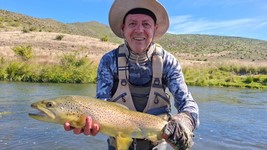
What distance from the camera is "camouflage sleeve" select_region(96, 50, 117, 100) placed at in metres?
3.73

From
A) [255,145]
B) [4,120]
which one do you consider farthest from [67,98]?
[4,120]

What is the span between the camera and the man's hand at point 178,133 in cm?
323

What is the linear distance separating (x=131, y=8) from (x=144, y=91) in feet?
2.92

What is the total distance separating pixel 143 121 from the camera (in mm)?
3346

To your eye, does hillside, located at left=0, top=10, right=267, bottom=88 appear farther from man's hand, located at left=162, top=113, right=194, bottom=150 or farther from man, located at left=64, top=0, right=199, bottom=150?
man's hand, located at left=162, top=113, right=194, bottom=150

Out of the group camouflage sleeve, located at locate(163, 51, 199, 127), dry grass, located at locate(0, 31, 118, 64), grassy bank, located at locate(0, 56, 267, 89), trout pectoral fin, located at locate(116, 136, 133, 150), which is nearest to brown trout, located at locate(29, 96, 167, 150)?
trout pectoral fin, located at locate(116, 136, 133, 150)

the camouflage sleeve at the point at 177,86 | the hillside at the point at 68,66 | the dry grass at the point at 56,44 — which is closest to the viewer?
the camouflage sleeve at the point at 177,86

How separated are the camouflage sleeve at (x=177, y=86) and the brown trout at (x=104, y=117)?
0.36 m

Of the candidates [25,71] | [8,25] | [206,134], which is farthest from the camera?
[8,25]

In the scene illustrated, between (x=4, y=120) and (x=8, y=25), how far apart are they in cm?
6266

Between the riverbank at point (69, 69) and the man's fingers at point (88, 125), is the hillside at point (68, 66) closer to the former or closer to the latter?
the riverbank at point (69, 69)

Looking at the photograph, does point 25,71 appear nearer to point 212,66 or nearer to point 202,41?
point 212,66

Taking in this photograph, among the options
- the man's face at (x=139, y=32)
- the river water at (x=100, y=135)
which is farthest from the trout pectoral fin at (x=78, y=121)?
the river water at (x=100, y=135)

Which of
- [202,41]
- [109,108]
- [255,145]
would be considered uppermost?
[202,41]
